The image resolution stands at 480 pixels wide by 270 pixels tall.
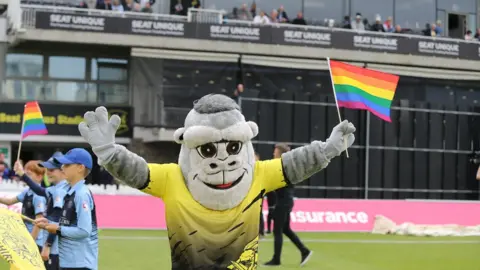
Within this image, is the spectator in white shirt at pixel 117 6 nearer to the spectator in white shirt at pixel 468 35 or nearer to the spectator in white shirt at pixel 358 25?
the spectator in white shirt at pixel 358 25

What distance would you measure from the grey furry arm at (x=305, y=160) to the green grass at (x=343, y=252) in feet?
21.6

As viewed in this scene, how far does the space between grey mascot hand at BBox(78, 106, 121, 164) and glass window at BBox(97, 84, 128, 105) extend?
25.3m

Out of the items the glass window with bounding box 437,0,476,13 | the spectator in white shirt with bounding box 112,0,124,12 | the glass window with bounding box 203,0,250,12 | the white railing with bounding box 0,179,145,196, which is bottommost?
the white railing with bounding box 0,179,145,196

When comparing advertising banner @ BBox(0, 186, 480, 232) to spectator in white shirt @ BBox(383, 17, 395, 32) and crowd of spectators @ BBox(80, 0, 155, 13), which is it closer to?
crowd of spectators @ BBox(80, 0, 155, 13)

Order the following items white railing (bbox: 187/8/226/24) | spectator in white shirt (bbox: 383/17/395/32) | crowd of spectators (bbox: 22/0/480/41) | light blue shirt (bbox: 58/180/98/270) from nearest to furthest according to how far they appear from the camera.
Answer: light blue shirt (bbox: 58/180/98/270) → white railing (bbox: 187/8/226/24) → crowd of spectators (bbox: 22/0/480/41) → spectator in white shirt (bbox: 383/17/395/32)

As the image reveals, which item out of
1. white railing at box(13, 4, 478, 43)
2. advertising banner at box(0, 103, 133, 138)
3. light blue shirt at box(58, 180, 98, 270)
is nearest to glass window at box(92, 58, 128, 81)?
advertising banner at box(0, 103, 133, 138)

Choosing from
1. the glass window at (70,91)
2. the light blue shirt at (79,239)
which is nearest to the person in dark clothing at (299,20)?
the glass window at (70,91)

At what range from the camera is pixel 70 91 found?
29.5m

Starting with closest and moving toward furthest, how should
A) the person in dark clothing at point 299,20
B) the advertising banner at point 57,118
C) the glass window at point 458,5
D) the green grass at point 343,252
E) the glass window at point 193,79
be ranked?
1. the green grass at point 343,252
2. the glass window at point 193,79
3. the advertising banner at point 57,118
4. the person in dark clothing at point 299,20
5. the glass window at point 458,5

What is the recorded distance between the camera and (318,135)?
2809cm

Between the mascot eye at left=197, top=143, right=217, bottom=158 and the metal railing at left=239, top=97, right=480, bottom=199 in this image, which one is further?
the metal railing at left=239, top=97, right=480, bottom=199

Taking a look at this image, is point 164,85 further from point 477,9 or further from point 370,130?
point 477,9

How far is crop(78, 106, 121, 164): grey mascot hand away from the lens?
14.7ft

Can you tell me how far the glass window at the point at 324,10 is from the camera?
31330mm
